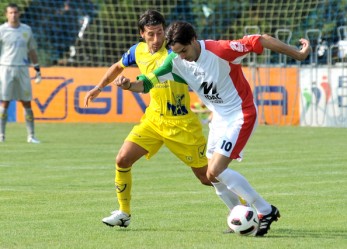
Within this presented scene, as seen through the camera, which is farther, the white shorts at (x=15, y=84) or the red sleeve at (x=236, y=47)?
the white shorts at (x=15, y=84)

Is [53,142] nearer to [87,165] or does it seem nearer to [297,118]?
[87,165]

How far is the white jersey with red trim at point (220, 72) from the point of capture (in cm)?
880

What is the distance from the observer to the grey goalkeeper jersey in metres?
19.7

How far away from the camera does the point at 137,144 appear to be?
9.58 m

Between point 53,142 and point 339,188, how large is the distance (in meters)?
8.41

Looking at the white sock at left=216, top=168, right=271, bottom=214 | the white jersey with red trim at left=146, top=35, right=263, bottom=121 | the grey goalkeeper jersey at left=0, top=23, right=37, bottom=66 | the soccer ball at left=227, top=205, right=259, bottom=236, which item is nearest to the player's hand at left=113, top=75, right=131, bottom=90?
the white jersey with red trim at left=146, top=35, right=263, bottom=121

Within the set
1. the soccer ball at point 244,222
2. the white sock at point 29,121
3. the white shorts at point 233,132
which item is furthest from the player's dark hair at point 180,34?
the white sock at point 29,121

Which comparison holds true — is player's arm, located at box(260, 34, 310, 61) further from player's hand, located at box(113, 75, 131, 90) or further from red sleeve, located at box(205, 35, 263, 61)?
player's hand, located at box(113, 75, 131, 90)

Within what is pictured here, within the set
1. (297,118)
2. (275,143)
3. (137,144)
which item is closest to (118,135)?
(275,143)

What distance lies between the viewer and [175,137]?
383 inches

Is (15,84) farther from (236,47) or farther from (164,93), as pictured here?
(236,47)

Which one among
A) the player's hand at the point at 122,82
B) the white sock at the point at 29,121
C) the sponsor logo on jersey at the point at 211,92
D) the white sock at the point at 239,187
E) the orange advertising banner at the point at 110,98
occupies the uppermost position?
the player's hand at the point at 122,82

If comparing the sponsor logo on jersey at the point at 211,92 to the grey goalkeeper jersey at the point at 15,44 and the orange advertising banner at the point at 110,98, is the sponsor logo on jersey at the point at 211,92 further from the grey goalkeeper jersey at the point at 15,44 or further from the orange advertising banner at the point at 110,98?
the orange advertising banner at the point at 110,98

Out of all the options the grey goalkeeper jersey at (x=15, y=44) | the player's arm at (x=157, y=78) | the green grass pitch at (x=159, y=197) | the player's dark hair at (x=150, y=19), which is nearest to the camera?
the green grass pitch at (x=159, y=197)
